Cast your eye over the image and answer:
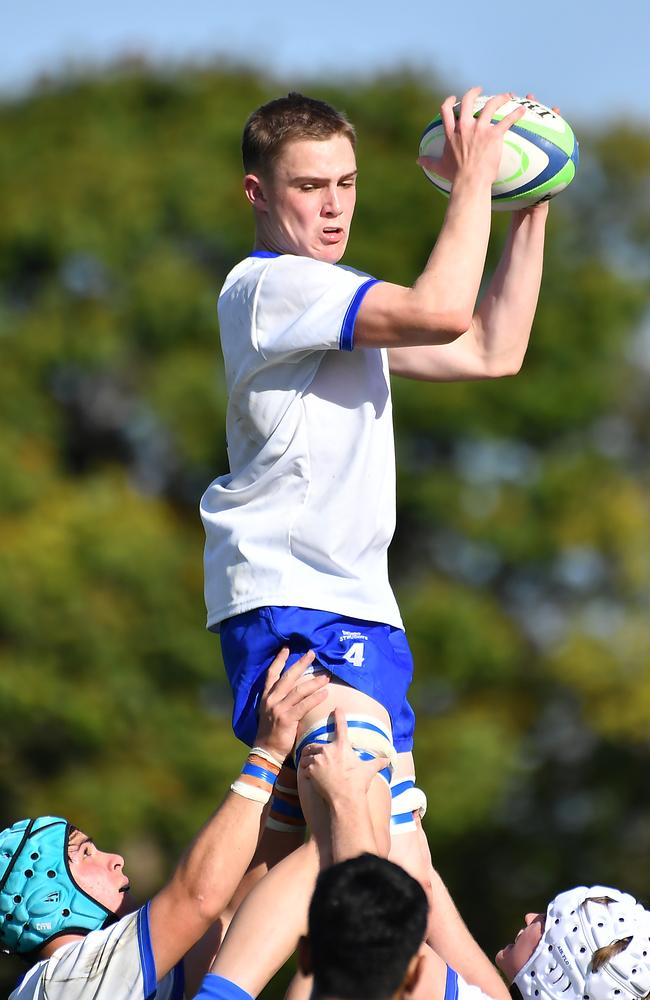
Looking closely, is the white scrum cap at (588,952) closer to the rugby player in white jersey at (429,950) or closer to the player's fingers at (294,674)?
the rugby player in white jersey at (429,950)

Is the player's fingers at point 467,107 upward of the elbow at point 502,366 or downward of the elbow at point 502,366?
upward

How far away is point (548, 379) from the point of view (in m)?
19.5

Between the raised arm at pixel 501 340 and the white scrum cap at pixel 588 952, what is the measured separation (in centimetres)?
156

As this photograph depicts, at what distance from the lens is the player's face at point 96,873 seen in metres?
4.18

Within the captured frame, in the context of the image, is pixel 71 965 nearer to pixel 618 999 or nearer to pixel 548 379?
pixel 618 999

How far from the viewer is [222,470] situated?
1820cm

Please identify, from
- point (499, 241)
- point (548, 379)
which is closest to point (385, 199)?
point (499, 241)

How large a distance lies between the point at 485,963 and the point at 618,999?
45 cm

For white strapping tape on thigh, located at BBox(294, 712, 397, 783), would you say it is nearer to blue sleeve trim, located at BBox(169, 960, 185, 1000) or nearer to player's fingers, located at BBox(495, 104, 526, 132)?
blue sleeve trim, located at BBox(169, 960, 185, 1000)

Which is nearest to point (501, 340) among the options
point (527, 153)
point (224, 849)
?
point (527, 153)

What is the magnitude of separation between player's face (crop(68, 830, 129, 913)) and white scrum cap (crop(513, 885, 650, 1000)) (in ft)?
3.89

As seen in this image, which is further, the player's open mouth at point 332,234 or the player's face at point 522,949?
the player's face at point 522,949

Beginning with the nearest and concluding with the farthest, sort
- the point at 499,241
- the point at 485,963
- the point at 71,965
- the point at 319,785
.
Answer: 1. the point at 319,785
2. the point at 71,965
3. the point at 485,963
4. the point at 499,241

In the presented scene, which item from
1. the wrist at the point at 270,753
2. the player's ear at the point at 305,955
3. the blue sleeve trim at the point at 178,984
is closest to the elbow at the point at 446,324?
the wrist at the point at 270,753
